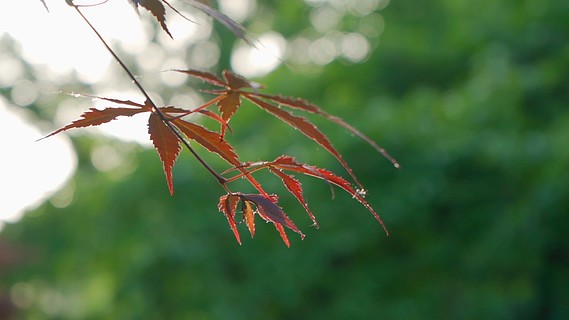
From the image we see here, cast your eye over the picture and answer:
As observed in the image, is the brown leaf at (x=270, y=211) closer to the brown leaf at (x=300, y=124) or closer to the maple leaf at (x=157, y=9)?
the brown leaf at (x=300, y=124)

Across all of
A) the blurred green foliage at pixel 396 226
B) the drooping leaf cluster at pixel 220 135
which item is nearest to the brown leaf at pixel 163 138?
the drooping leaf cluster at pixel 220 135

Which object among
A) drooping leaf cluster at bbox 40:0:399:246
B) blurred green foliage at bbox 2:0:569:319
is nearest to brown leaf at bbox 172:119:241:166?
drooping leaf cluster at bbox 40:0:399:246

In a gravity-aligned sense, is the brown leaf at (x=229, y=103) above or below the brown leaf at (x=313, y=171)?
above

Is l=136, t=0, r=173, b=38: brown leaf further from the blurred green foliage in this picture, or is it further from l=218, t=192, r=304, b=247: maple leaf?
the blurred green foliage

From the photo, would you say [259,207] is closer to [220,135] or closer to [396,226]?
[220,135]

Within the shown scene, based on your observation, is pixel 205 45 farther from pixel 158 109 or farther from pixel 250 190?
pixel 158 109

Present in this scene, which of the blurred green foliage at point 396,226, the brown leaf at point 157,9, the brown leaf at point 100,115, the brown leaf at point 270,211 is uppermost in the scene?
the blurred green foliage at point 396,226

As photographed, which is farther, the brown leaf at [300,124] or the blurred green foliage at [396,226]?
the blurred green foliage at [396,226]

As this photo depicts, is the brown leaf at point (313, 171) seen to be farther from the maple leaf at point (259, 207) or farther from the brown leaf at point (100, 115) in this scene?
the brown leaf at point (100, 115)

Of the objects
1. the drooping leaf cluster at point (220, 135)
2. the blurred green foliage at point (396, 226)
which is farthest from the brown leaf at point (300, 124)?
the blurred green foliage at point (396, 226)

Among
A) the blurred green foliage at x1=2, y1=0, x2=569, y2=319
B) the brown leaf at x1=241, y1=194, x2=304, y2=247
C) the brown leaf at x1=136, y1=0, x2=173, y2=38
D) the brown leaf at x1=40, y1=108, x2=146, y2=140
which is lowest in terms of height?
the brown leaf at x1=241, y1=194, x2=304, y2=247
